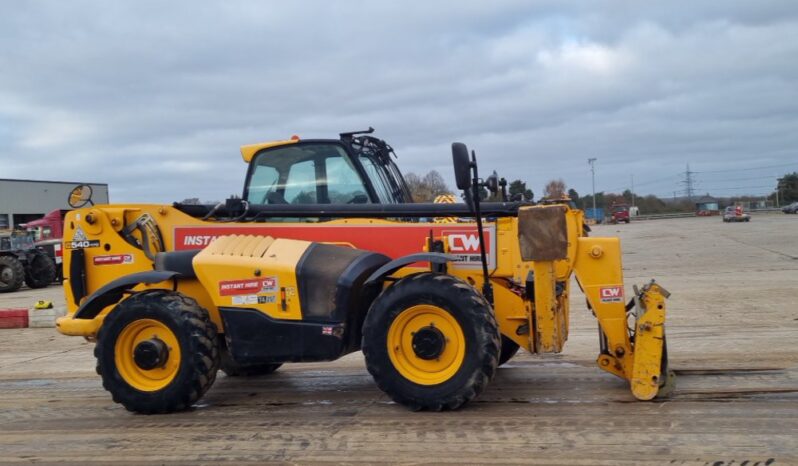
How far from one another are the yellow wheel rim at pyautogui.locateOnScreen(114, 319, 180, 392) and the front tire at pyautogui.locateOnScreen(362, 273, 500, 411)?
174cm

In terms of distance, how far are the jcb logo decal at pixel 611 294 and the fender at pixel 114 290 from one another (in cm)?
371

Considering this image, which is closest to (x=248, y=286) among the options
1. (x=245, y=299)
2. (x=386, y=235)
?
(x=245, y=299)

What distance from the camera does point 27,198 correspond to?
4769cm

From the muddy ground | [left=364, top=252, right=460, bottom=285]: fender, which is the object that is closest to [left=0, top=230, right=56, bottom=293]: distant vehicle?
the muddy ground

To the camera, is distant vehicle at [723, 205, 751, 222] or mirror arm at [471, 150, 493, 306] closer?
mirror arm at [471, 150, 493, 306]

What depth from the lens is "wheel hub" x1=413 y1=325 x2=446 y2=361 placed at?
5340 mm

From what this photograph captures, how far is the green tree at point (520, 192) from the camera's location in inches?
267

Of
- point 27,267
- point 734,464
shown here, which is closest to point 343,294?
point 734,464

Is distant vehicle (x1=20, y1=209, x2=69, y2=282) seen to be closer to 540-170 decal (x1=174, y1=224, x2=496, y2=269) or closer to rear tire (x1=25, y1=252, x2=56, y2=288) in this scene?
rear tire (x1=25, y1=252, x2=56, y2=288)

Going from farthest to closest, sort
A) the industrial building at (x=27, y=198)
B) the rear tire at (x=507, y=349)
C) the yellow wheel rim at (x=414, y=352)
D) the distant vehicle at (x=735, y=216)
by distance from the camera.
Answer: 1. the distant vehicle at (x=735, y=216)
2. the industrial building at (x=27, y=198)
3. the rear tire at (x=507, y=349)
4. the yellow wheel rim at (x=414, y=352)

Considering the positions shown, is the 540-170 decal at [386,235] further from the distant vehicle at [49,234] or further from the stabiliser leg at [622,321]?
the distant vehicle at [49,234]

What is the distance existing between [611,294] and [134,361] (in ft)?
13.4

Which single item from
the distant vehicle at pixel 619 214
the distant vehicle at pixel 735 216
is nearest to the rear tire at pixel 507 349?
the distant vehicle at pixel 735 216

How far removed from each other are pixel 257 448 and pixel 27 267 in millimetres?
24382
